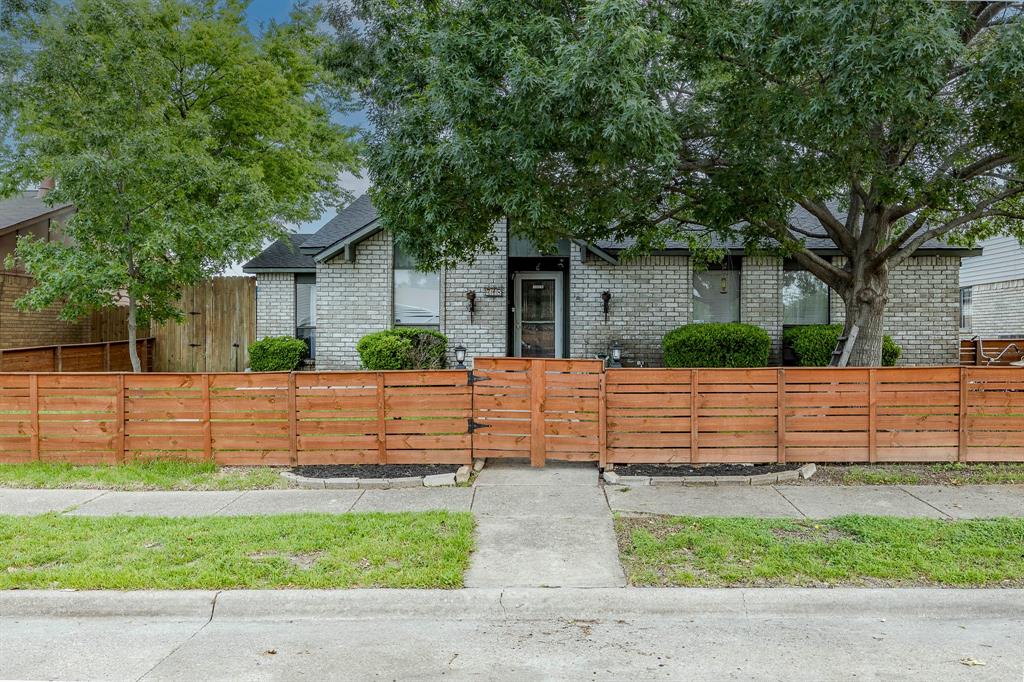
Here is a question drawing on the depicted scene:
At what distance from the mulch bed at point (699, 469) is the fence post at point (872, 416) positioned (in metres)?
0.90

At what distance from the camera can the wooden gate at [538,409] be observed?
7531 mm

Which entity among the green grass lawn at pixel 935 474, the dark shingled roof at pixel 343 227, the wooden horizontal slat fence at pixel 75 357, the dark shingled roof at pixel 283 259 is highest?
the dark shingled roof at pixel 343 227

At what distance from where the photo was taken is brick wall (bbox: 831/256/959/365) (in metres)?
12.5

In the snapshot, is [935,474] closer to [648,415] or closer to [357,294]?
[648,415]

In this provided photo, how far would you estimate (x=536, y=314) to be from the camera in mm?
13508

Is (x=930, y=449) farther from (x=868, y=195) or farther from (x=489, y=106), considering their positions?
(x=489, y=106)

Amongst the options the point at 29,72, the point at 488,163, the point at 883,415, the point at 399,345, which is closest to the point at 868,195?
the point at 883,415

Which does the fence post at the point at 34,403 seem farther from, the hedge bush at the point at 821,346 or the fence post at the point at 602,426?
the hedge bush at the point at 821,346

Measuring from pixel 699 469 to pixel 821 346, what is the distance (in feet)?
18.9

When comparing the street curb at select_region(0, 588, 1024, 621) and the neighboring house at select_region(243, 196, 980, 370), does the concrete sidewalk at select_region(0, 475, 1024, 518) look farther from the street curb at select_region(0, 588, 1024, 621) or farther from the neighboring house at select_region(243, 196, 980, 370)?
the neighboring house at select_region(243, 196, 980, 370)

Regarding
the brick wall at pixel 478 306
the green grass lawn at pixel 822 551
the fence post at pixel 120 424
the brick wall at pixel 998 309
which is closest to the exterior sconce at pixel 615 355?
the brick wall at pixel 478 306

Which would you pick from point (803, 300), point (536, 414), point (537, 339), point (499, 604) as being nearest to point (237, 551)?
point (499, 604)

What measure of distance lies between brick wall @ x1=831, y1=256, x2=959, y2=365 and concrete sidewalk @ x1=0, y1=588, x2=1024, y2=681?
31.3 feet

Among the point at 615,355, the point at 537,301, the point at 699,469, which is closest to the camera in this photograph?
the point at 699,469
